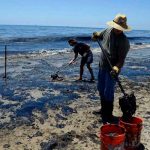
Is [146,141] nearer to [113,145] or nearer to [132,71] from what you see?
[113,145]

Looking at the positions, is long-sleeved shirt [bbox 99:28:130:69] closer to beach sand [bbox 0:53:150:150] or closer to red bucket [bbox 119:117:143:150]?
beach sand [bbox 0:53:150:150]

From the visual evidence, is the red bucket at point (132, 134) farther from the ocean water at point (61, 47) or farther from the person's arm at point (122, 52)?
the ocean water at point (61, 47)

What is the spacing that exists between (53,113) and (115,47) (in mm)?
2463

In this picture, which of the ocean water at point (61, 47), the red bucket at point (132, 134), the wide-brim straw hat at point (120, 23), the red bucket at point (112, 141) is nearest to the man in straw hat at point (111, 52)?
the wide-brim straw hat at point (120, 23)

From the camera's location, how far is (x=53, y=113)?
820 centimetres

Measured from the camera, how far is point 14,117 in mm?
7840

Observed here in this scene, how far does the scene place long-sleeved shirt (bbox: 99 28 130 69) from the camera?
22.3 feet

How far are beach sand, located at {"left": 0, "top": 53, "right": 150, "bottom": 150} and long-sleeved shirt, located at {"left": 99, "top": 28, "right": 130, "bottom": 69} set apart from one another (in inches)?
57.5

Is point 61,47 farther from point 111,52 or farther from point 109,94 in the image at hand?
point 111,52

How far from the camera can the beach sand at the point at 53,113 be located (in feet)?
20.7

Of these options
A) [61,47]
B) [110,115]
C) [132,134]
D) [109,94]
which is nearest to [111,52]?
[109,94]

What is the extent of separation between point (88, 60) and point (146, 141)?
21.2 ft

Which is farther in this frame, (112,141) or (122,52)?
(122,52)

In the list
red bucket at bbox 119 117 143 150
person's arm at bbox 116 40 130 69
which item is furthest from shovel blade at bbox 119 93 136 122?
person's arm at bbox 116 40 130 69
